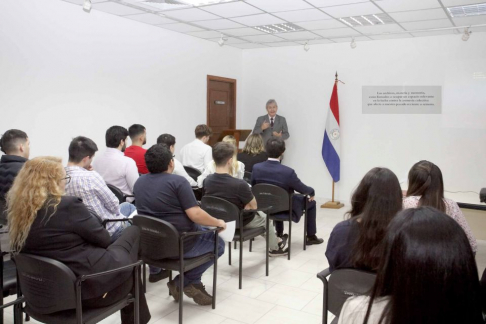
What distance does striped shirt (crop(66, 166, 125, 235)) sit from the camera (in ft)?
9.29

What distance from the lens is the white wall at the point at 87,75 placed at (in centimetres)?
470

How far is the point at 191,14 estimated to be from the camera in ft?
18.2

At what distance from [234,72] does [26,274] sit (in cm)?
655

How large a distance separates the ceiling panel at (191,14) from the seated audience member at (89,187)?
9.66 feet

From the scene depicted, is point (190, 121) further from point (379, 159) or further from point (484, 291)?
point (484, 291)

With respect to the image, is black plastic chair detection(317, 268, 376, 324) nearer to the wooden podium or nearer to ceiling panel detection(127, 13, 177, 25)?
ceiling panel detection(127, 13, 177, 25)

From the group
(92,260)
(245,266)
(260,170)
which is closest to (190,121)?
(260,170)

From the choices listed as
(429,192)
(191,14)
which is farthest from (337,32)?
(429,192)

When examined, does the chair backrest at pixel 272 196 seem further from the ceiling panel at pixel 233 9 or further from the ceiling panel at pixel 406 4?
the ceiling panel at pixel 406 4

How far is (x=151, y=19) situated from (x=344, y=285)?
4.94 meters

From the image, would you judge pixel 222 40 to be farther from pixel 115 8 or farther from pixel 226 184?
pixel 226 184

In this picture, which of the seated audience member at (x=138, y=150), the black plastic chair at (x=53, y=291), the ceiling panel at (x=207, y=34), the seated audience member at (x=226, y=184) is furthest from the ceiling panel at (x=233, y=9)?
the black plastic chair at (x=53, y=291)

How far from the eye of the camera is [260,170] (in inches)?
178

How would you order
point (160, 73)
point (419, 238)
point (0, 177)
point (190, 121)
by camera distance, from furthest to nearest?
1. point (190, 121)
2. point (160, 73)
3. point (0, 177)
4. point (419, 238)
